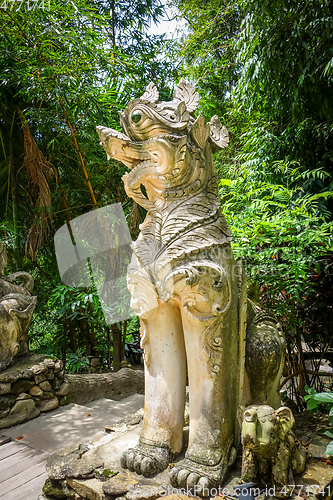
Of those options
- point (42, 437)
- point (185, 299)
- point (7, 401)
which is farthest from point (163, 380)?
point (7, 401)

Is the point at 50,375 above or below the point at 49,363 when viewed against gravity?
below

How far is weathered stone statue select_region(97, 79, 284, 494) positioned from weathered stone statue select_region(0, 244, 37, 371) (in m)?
2.03

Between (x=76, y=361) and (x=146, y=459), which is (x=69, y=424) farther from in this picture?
(x=146, y=459)

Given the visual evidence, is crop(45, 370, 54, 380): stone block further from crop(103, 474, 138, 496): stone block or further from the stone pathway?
crop(103, 474, 138, 496): stone block

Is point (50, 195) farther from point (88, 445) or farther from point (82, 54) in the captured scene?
point (88, 445)

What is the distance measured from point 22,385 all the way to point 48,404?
0.94 ft

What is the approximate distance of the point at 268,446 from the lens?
128cm

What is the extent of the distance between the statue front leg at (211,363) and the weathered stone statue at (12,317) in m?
2.24

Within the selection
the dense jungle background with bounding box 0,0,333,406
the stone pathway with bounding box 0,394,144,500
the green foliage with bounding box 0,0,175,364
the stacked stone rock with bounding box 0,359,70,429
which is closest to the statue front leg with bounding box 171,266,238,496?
the dense jungle background with bounding box 0,0,333,406

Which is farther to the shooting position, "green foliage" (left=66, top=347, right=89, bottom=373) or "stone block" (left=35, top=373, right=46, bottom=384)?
"green foliage" (left=66, top=347, right=89, bottom=373)

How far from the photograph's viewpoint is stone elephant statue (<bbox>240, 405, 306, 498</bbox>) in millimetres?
1284

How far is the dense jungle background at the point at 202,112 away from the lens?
90.2 inches

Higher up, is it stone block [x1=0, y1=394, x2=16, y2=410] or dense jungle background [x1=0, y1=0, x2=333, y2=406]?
dense jungle background [x1=0, y1=0, x2=333, y2=406]

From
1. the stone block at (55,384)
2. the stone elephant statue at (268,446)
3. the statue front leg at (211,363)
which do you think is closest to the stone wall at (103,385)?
the stone block at (55,384)
